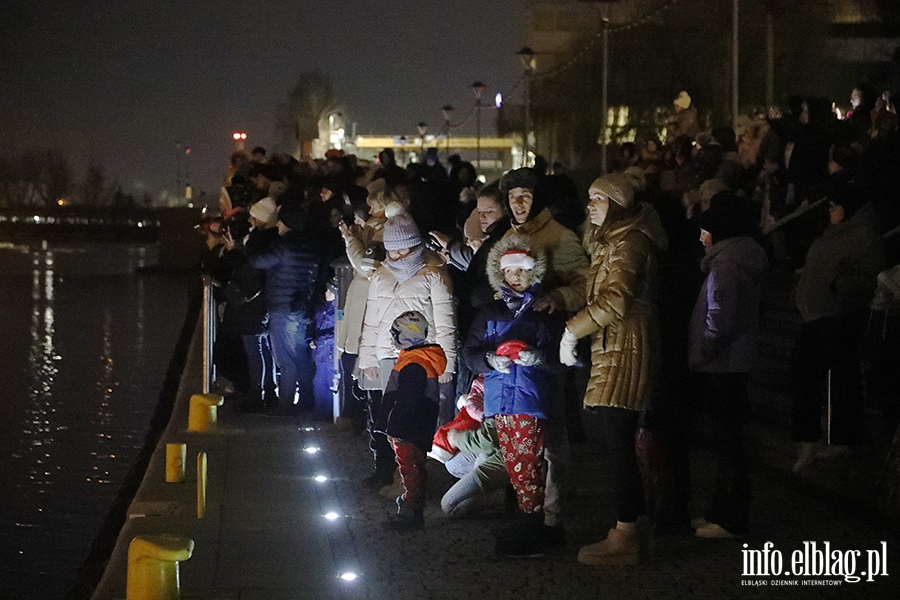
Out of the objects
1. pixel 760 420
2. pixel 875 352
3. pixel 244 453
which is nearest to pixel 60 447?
pixel 244 453

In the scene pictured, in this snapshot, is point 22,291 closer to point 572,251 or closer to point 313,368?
point 313,368

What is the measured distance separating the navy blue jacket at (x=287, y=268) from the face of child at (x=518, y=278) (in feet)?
17.4

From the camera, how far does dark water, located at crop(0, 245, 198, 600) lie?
894 cm

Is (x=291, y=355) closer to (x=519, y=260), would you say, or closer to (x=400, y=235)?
(x=400, y=235)

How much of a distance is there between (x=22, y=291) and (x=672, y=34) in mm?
24959

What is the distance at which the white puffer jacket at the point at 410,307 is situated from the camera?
835cm

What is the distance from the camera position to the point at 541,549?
7.64 metres

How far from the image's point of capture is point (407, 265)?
8.48 metres

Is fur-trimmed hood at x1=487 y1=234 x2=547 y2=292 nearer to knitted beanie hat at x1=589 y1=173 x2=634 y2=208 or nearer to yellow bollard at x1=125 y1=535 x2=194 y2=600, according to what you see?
Answer: knitted beanie hat at x1=589 y1=173 x2=634 y2=208

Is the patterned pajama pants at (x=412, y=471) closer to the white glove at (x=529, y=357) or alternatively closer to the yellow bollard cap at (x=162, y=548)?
the white glove at (x=529, y=357)

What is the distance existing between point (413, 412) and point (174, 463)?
2.24 meters

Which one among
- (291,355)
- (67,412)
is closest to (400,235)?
(291,355)

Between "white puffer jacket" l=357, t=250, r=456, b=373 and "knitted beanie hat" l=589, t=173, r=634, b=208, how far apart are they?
4.64 feet

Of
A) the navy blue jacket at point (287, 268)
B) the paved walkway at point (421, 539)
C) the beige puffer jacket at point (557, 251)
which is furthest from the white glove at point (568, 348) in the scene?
the navy blue jacket at point (287, 268)
